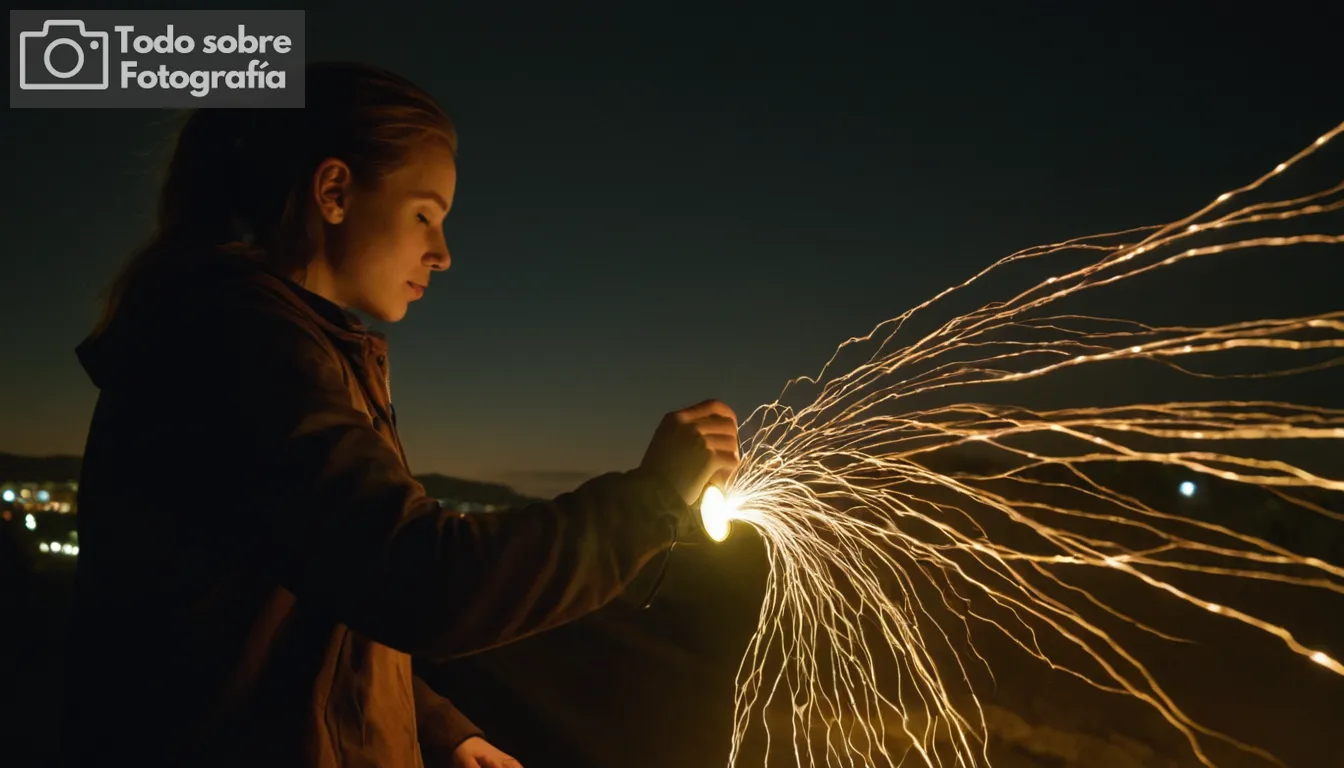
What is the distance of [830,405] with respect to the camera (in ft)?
10.4

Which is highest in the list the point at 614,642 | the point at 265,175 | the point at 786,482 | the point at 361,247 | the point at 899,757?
the point at 265,175

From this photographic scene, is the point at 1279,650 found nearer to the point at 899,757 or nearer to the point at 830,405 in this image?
the point at 899,757

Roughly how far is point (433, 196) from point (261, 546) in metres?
0.95

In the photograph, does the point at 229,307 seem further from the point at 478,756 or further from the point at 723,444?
the point at 478,756

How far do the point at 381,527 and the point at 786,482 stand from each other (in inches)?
82.7

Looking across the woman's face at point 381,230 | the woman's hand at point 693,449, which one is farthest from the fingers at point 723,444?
the woman's face at point 381,230

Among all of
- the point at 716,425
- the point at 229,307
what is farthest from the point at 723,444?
the point at 229,307

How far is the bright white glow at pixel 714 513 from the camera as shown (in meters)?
1.79

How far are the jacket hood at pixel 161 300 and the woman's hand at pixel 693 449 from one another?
0.69 m

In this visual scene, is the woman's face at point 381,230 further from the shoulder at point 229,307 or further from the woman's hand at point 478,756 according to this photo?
the woman's hand at point 478,756

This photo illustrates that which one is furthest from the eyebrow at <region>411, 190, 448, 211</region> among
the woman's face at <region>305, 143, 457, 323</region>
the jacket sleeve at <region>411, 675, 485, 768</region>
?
the jacket sleeve at <region>411, 675, 485, 768</region>

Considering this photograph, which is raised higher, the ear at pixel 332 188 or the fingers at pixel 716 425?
the ear at pixel 332 188

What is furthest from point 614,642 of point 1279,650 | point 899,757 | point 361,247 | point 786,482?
point 361,247

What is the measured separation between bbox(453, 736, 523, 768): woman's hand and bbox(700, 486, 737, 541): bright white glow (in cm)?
93
